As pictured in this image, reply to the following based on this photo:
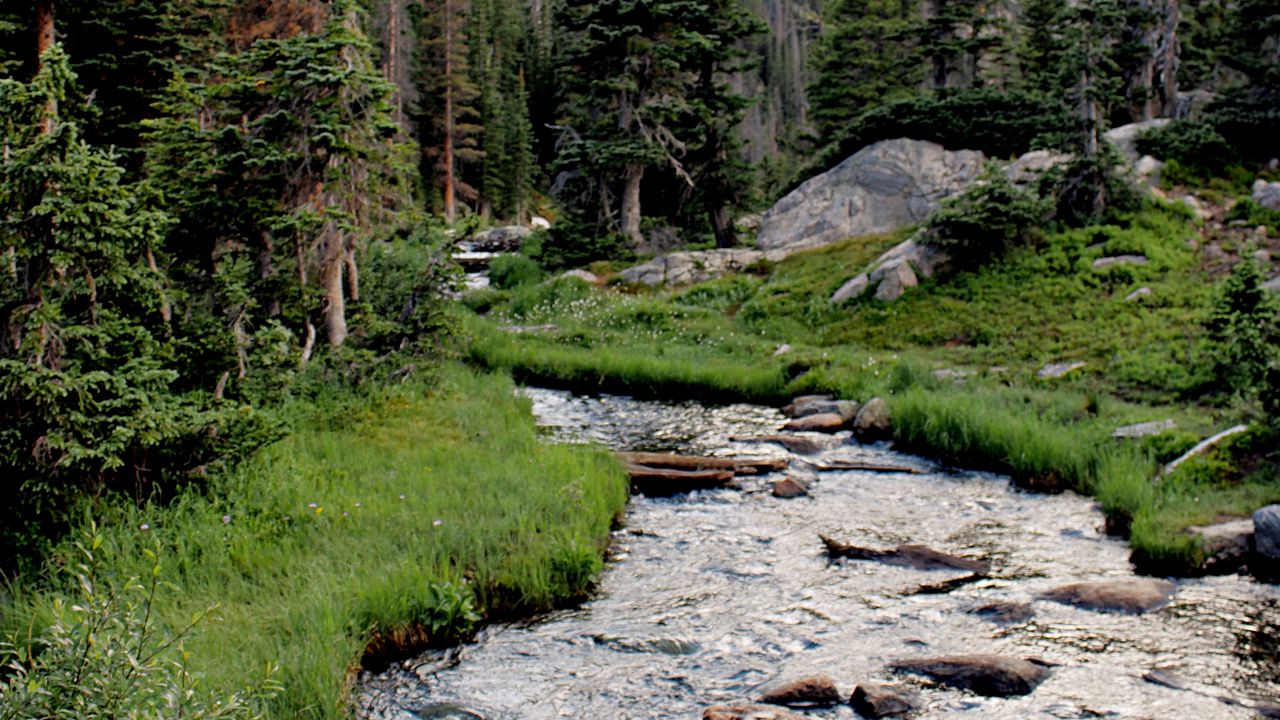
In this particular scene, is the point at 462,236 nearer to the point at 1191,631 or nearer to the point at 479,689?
the point at 479,689

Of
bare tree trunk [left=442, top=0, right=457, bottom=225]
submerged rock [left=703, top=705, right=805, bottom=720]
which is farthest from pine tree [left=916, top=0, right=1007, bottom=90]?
bare tree trunk [left=442, top=0, right=457, bottom=225]

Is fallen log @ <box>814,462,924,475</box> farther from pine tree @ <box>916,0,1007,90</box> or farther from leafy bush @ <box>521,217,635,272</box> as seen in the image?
pine tree @ <box>916,0,1007,90</box>

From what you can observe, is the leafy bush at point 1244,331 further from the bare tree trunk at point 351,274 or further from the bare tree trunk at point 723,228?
the bare tree trunk at point 723,228

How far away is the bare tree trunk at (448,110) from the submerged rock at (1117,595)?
5368 centimetres

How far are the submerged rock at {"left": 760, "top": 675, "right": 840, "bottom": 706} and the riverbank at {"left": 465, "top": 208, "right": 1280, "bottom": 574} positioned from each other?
4.48 metres

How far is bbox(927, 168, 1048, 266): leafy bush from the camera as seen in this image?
20594mm

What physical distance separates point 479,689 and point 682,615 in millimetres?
2092

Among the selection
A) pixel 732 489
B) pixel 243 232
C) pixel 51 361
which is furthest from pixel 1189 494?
pixel 243 232

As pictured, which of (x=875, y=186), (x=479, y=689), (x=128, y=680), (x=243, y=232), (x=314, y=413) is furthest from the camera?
(x=875, y=186)

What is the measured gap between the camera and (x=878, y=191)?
92.5 feet

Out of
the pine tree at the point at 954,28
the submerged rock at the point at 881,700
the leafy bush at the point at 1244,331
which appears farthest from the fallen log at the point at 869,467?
the pine tree at the point at 954,28

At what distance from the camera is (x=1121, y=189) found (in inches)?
819

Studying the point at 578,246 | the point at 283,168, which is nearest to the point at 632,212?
the point at 578,246

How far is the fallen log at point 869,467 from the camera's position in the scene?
12.9 m
